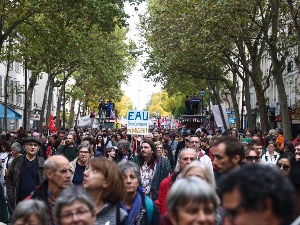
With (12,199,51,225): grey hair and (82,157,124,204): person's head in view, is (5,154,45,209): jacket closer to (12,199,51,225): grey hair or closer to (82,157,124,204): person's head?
(82,157,124,204): person's head

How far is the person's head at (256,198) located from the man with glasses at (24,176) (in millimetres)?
7161

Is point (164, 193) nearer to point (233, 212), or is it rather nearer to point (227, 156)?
point (227, 156)

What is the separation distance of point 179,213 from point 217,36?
75.3ft

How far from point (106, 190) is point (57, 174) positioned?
0.89 m

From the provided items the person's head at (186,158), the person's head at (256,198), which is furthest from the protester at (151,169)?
the person's head at (256,198)

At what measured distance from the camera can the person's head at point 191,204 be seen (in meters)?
4.02

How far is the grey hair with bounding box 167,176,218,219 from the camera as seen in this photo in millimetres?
4082

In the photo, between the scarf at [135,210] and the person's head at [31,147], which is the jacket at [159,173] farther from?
the scarf at [135,210]

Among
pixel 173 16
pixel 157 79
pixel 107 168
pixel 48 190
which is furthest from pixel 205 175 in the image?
pixel 157 79

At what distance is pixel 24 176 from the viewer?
402 inches

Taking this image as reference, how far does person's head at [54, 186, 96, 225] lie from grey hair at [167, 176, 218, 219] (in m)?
0.68

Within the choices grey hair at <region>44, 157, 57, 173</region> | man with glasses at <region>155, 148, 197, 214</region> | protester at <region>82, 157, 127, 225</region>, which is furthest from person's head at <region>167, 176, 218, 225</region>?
man with glasses at <region>155, 148, 197, 214</region>

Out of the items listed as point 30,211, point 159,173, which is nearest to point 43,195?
point 30,211

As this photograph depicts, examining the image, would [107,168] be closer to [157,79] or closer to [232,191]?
[232,191]
